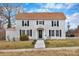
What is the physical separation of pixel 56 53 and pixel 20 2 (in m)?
0.77

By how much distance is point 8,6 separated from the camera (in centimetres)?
1508

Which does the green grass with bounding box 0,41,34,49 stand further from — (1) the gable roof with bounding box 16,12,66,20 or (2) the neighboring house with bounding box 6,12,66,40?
(1) the gable roof with bounding box 16,12,66,20

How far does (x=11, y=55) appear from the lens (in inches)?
591

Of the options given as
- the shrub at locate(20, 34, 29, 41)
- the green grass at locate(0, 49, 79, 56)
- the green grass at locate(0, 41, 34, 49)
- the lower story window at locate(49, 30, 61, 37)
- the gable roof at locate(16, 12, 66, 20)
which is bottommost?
the green grass at locate(0, 49, 79, 56)

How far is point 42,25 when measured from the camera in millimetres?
15070

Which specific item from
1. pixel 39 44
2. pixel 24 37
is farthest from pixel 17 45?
pixel 39 44

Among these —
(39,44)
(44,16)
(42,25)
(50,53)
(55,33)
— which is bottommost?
(50,53)

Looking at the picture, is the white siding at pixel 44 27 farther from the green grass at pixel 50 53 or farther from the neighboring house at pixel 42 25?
the green grass at pixel 50 53

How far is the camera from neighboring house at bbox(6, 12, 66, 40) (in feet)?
49.4

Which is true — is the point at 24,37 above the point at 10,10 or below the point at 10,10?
below

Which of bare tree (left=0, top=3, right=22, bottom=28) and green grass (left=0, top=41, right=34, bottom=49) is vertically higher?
bare tree (left=0, top=3, right=22, bottom=28)

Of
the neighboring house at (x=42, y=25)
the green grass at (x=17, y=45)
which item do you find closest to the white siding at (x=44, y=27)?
the neighboring house at (x=42, y=25)

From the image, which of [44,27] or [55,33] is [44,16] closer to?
[44,27]

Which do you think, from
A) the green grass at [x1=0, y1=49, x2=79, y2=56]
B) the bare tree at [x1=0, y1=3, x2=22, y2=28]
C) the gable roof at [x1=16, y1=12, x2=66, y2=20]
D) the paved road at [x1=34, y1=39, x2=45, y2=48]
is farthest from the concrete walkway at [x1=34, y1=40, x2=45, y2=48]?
the bare tree at [x1=0, y1=3, x2=22, y2=28]
